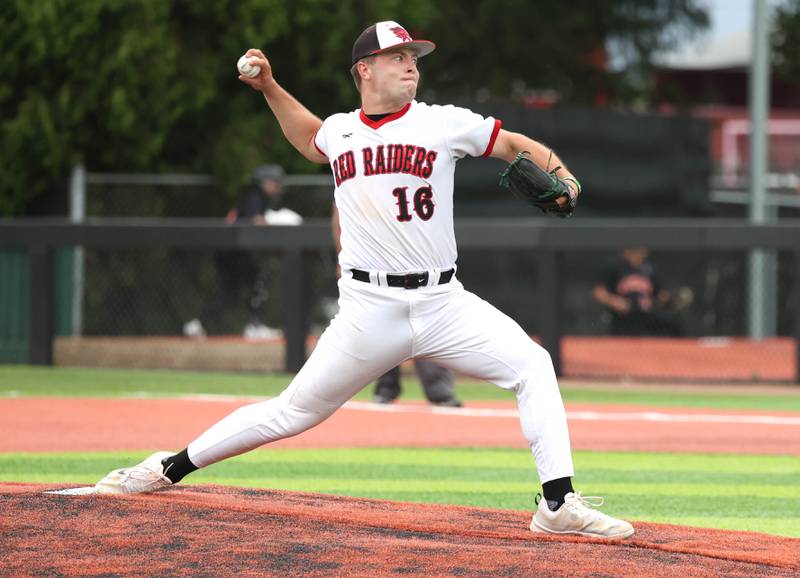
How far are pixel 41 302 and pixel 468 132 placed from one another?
404 inches

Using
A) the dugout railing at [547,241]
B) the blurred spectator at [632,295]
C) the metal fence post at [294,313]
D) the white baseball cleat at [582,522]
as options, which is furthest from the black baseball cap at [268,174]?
the white baseball cleat at [582,522]

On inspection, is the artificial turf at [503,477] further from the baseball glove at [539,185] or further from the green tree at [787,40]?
the green tree at [787,40]

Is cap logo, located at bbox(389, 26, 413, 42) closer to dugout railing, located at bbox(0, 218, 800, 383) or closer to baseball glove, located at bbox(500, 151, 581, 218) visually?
baseball glove, located at bbox(500, 151, 581, 218)

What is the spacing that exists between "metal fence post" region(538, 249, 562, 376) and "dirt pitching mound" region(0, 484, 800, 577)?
827 centimetres

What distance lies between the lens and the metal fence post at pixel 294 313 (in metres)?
14.6

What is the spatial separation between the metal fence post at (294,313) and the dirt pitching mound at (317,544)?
8.38 meters

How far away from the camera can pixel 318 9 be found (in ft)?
60.4

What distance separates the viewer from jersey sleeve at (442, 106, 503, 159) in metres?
5.72

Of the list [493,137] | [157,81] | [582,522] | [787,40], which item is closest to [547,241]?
[157,81]

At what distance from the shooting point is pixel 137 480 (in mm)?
6117

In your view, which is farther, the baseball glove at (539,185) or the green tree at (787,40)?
the green tree at (787,40)

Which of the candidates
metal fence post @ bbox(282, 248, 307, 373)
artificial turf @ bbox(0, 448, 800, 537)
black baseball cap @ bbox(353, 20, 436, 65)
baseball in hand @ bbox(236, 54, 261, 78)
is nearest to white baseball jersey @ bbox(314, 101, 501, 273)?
black baseball cap @ bbox(353, 20, 436, 65)

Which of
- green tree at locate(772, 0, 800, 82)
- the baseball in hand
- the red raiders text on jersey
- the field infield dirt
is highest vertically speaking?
green tree at locate(772, 0, 800, 82)

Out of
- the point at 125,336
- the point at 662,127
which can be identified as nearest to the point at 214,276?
the point at 125,336
